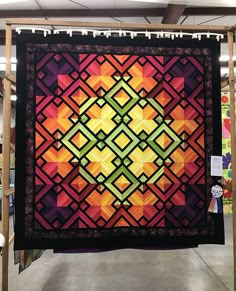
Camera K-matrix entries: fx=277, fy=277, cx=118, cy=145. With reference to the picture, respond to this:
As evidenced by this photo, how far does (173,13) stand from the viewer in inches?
155

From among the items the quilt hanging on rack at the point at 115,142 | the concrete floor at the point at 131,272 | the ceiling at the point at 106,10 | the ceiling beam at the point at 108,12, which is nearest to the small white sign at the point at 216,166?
the quilt hanging on rack at the point at 115,142

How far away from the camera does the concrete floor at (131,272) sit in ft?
8.77

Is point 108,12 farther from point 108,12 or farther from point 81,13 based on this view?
point 81,13

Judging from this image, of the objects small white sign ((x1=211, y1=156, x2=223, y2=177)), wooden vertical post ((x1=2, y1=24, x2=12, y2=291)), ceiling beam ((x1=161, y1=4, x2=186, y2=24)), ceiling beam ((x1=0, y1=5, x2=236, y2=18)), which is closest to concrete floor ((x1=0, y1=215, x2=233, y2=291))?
wooden vertical post ((x1=2, y1=24, x2=12, y2=291))

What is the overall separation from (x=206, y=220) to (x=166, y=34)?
4.54ft

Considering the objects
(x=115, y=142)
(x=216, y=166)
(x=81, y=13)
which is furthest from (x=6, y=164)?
(x=81, y=13)

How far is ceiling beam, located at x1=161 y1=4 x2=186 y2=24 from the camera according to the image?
150 inches

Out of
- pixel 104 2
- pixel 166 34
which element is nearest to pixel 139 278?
pixel 166 34

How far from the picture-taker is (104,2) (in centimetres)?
400

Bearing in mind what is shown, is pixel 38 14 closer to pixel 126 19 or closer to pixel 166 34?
pixel 126 19

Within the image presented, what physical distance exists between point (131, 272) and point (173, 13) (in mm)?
3451

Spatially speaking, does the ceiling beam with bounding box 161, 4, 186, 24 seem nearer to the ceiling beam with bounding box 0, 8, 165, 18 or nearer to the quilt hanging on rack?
the ceiling beam with bounding box 0, 8, 165, 18

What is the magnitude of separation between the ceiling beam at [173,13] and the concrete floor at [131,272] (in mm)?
3294

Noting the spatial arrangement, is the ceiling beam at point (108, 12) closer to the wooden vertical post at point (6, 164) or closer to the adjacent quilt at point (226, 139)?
the adjacent quilt at point (226, 139)
